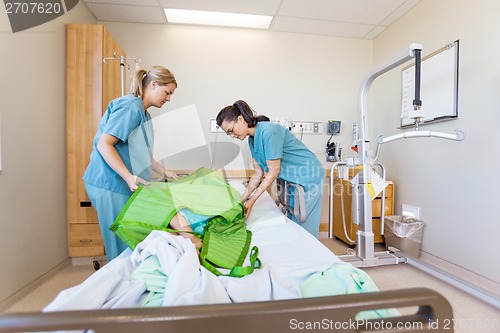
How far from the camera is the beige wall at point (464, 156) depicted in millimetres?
1629

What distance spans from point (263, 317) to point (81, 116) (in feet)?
6.75

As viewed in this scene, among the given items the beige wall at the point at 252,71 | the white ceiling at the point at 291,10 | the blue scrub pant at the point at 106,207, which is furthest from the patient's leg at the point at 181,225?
the white ceiling at the point at 291,10

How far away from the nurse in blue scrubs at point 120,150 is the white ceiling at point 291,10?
127 cm

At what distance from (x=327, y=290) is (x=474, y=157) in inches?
69.8

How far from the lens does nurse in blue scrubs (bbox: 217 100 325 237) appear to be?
4.68ft

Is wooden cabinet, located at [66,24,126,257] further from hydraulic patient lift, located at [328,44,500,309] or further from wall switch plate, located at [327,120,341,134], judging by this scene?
wall switch plate, located at [327,120,341,134]

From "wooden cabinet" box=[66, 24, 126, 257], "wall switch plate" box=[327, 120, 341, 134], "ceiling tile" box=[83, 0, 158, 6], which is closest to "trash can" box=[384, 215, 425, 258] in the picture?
"wall switch plate" box=[327, 120, 341, 134]

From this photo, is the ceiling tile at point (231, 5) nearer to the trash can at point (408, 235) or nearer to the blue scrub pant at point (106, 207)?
the blue scrub pant at point (106, 207)

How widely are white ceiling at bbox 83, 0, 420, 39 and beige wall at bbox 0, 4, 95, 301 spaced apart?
1.55 feet

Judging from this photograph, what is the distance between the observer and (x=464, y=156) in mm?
1789

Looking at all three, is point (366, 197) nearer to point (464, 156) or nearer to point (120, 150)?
point (464, 156)

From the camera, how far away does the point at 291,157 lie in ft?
5.33

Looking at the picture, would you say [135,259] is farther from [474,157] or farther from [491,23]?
[491,23]

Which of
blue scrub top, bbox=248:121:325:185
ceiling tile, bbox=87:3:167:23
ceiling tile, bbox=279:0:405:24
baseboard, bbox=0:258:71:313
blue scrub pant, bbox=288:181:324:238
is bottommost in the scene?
baseboard, bbox=0:258:71:313
